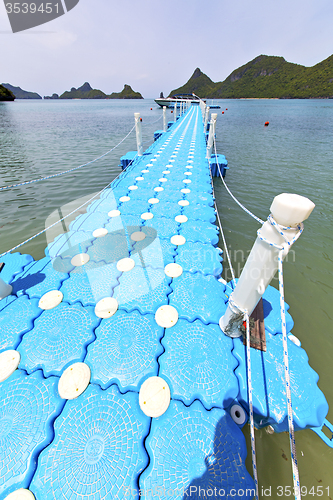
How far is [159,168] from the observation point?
6348 mm

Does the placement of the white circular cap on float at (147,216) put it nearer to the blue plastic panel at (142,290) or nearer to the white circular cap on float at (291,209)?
the blue plastic panel at (142,290)

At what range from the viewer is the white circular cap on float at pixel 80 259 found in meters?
3.06

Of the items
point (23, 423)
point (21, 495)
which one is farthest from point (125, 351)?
point (21, 495)

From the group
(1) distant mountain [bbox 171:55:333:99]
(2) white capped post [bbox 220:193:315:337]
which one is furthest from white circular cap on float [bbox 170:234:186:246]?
(1) distant mountain [bbox 171:55:333:99]

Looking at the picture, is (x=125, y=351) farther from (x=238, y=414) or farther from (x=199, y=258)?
(x=199, y=258)

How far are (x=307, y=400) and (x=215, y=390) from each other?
2.78 feet

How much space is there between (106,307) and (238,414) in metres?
1.79

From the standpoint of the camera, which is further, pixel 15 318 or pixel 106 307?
pixel 106 307

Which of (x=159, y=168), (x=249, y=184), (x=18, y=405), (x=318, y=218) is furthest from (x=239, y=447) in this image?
(x=249, y=184)

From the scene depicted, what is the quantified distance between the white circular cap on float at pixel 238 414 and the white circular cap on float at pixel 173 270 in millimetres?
1629

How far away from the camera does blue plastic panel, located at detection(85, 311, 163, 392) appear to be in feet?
6.10

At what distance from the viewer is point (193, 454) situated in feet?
4.87

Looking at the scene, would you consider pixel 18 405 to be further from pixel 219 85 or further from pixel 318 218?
pixel 219 85

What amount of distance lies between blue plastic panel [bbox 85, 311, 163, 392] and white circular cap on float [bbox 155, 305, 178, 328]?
6cm
